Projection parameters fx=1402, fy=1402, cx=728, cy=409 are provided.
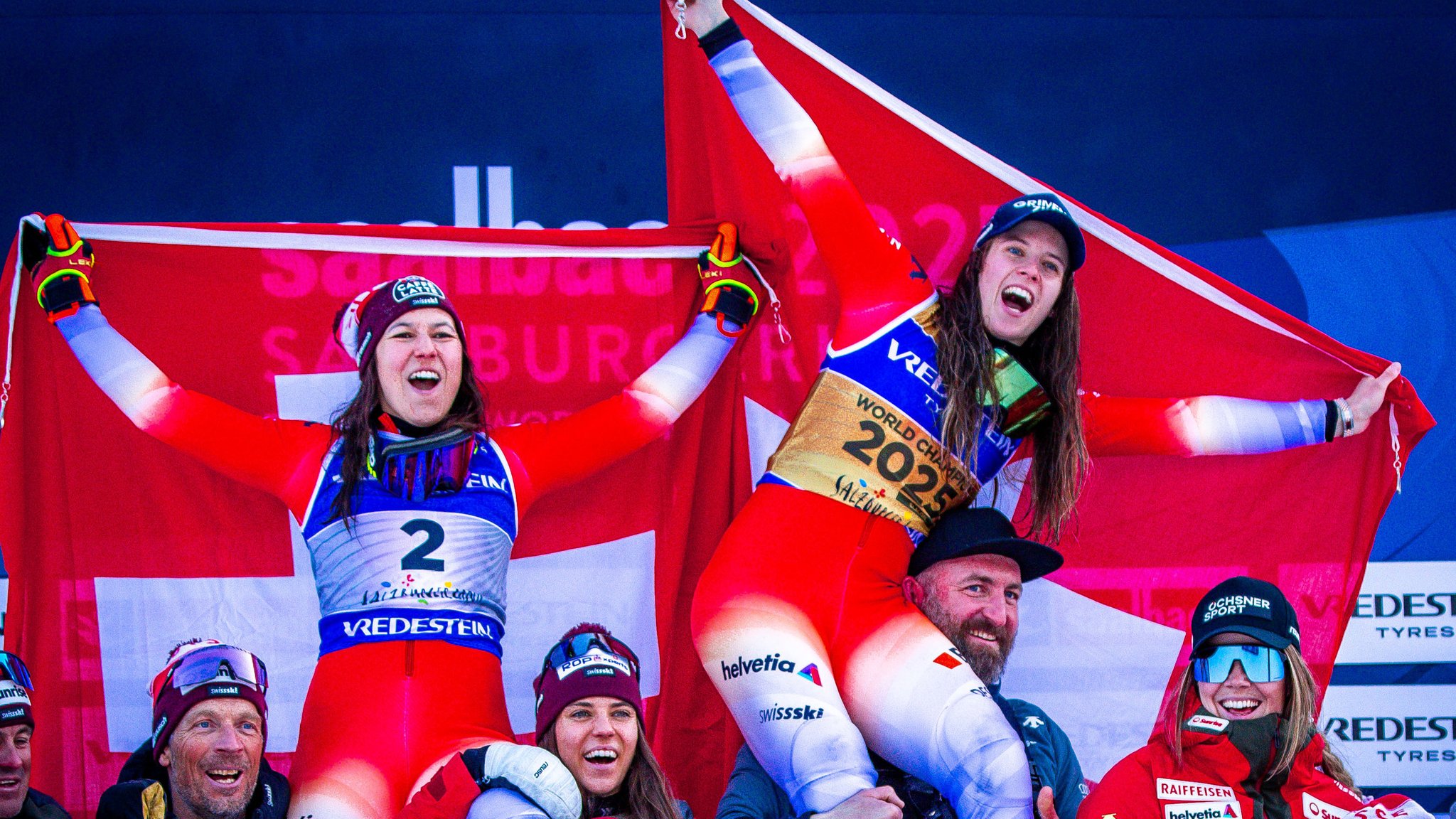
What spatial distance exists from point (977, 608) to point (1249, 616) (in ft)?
1.91

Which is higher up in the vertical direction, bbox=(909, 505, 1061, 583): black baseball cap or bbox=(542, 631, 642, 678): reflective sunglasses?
bbox=(909, 505, 1061, 583): black baseball cap

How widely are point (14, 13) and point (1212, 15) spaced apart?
353 centimetres

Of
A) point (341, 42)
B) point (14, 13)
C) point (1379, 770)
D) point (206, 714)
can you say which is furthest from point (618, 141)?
point (1379, 770)

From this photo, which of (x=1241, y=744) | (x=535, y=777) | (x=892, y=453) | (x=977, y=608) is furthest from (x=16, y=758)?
(x=1241, y=744)

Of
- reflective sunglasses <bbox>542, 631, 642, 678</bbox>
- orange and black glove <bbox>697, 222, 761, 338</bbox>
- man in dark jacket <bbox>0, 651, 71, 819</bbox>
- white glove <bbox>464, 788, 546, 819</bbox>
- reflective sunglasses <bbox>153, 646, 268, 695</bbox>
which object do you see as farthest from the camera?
orange and black glove <bbox>697, 222, 761, 338</bbox>

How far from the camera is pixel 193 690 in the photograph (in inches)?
111

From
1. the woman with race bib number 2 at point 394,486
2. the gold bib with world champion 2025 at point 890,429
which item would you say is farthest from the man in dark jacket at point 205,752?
the gold bib with world champion 2025 at point 890,429

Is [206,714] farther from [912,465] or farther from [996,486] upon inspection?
[996,486]

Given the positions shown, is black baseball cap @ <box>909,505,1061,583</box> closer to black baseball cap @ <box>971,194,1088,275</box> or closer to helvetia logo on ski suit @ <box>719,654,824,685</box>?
helvetia logo on ski suit @ <box>719,654,824,685</box>

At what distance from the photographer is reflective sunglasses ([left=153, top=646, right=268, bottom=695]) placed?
9.35 ft

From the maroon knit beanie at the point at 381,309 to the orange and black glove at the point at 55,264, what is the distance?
0.67 metres

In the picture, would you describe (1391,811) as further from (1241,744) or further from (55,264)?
(55,264)

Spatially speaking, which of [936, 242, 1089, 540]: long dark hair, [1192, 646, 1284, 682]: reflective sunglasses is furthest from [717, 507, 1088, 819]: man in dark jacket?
[1192, 646, 1284, 682]: reflective sunglasses

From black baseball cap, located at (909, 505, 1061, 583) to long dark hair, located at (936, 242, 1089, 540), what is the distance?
0.14 metres
